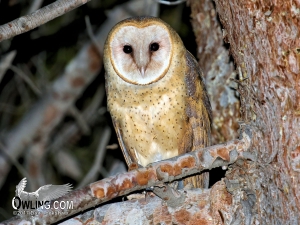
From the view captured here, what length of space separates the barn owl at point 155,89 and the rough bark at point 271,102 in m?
0.75

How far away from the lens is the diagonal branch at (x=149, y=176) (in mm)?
2088

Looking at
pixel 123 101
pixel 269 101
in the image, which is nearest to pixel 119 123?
pixel 123 101

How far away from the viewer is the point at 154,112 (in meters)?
3.06

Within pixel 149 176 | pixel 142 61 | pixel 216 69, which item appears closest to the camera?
pixel 149 176

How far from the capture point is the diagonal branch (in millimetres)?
2088

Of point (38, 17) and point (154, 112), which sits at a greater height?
point (38, 17)

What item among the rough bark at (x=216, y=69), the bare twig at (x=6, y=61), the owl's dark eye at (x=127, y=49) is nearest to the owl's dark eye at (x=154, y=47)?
the owl's dark eye at (x=127, y=49)

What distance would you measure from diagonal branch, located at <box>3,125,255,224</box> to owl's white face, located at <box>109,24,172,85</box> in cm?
87

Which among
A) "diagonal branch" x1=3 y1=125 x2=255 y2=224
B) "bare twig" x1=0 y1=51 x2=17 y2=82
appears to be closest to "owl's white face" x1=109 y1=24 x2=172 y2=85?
"diagonal branch" x1=3 y1=125 x2=255 y2=224

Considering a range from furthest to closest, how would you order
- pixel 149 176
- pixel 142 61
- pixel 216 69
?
pixel 216 69
pixel 142 61
pixel 149 176

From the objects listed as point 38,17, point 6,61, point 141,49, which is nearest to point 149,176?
point 38,17

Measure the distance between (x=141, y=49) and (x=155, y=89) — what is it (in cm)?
24

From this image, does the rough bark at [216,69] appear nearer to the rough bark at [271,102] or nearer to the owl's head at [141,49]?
the owl's head at [141,49]

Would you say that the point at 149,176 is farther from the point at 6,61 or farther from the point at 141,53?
the point at 6,61
